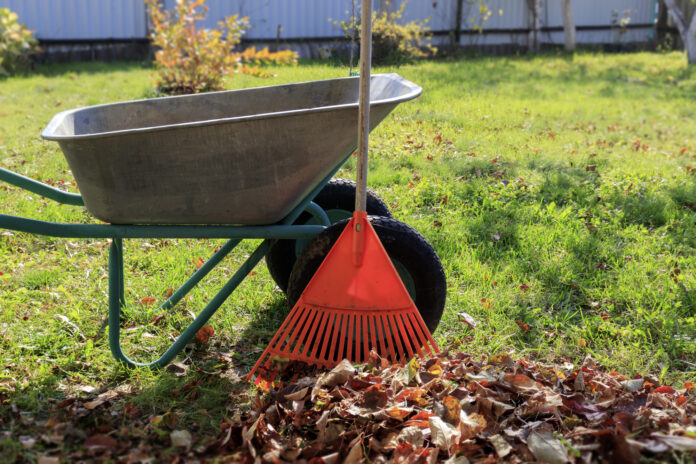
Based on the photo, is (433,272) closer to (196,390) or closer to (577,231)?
(196,390)

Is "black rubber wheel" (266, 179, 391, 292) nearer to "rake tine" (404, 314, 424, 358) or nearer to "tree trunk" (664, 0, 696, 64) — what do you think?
"rake tine" (404, 314, 424, 358)

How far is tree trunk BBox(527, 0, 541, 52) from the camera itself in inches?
476

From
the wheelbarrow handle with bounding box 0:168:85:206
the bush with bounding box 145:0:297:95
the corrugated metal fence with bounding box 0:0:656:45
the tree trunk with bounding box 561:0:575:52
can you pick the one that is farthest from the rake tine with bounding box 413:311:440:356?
the tree trunk with bounding box 561:0:575:52

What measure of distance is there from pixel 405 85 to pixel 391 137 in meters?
2.85

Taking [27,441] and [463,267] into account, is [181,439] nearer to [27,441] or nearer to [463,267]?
[27,441]

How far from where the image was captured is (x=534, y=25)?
1223 cm

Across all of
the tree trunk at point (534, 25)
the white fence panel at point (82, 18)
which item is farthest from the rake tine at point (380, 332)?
the tree trunk at point (534, 25)

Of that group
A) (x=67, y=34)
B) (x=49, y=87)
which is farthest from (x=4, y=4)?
(x=49, y=87)

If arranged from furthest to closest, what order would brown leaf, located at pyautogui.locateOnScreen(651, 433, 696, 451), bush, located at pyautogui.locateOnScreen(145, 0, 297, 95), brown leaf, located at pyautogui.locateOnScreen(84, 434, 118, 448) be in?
bush, located at pyautogui.locateOnScreen(145, 0, 297, 95) → brown leaf, located at pyautogui.locateOnScreen(84, 434, 118, 448) → brown leaf, located at pyautogui.locateOnScreen(651, 433, 696, 451)

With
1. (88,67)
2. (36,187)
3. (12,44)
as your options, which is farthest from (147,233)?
(88,67)

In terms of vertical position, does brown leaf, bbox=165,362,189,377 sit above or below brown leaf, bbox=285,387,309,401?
below

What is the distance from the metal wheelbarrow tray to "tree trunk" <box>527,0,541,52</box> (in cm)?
1090

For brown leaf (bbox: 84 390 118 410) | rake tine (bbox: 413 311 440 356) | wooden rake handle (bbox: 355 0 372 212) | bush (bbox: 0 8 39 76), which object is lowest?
brown leaf (bbox: 84 390 118 410)

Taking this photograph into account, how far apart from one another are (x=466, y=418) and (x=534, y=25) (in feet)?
38.6
